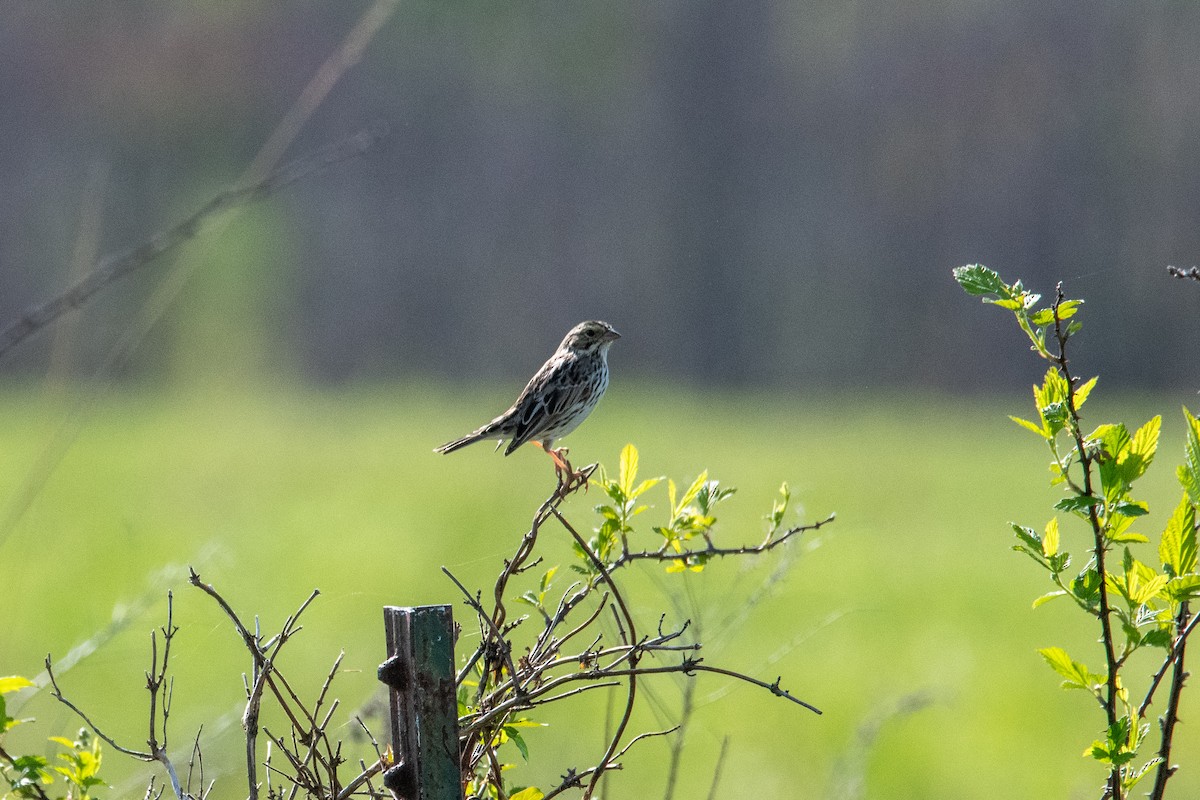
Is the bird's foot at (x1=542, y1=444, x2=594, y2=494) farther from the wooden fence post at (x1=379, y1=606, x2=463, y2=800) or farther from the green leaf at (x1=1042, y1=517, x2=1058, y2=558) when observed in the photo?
the green leaf at (x1=1042, y1=517, x2=1058, y2=558)

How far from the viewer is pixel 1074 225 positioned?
2361cm

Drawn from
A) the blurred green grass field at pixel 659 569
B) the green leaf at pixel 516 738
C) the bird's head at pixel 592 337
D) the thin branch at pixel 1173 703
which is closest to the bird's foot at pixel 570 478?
the blurred green grass field at pixel 659 569

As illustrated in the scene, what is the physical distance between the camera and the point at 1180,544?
1912 mm

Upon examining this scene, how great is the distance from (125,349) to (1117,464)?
1849 millimetres

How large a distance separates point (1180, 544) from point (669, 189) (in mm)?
28445

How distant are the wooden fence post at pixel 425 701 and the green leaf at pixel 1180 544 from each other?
3.04ft

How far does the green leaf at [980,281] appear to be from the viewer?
6.24 ft

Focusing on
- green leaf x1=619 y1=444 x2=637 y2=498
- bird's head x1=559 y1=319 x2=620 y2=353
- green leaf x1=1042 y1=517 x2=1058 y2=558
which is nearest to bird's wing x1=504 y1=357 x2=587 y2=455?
bird's head x1=559 y1=319 x2=620 y2=353

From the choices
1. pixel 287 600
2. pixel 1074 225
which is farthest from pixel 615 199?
pixel 287 600

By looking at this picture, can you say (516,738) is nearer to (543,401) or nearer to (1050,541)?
(1050,541)

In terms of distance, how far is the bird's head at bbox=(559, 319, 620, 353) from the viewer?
423cm

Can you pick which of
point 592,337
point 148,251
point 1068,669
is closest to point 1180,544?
point 1068,669

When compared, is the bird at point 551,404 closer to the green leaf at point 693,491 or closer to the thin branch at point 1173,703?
the green leaf at point 693,491

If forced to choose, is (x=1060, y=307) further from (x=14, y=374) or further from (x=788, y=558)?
(x=14, y=374)
